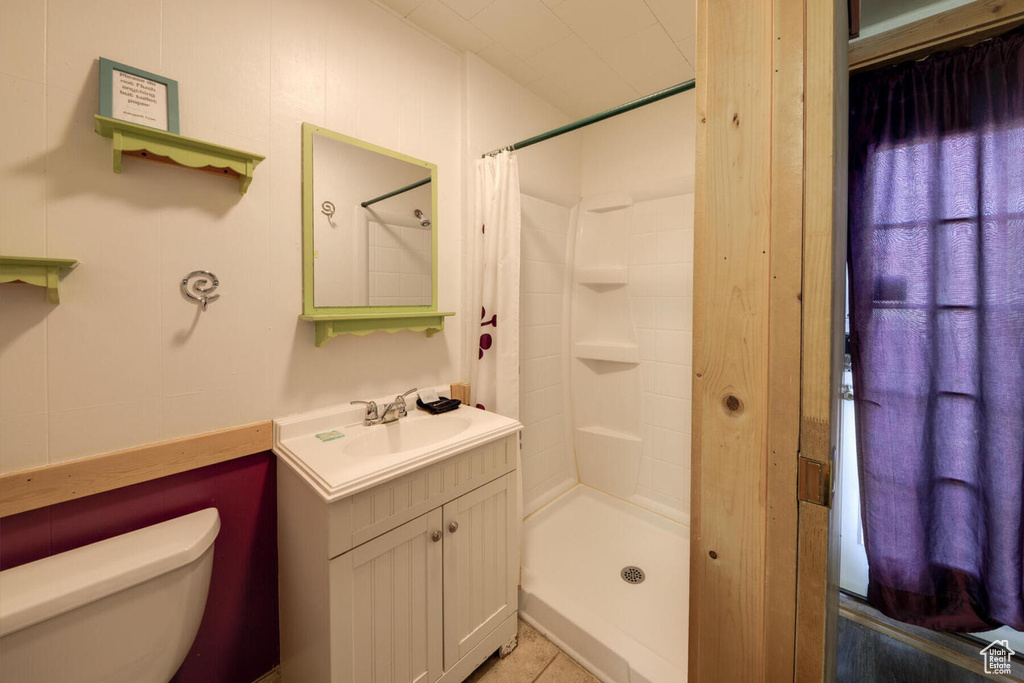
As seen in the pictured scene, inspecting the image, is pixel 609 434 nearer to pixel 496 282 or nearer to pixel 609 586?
pixel 609 586

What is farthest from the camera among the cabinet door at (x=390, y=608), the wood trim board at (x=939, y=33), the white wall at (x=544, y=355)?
the white wall at (x=544, y=355)

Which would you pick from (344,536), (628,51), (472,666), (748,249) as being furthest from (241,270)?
(628,51)

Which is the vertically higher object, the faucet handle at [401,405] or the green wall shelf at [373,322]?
the green wall shelf at [373,322]

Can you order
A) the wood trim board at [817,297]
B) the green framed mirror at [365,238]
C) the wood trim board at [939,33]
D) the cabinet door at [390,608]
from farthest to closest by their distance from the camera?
the green framed mirror at [365,238]
the wood trim board at [939,33]
the cabinet door at [390,608]
the wood trim board at [817,297]

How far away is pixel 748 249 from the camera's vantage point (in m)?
0.61

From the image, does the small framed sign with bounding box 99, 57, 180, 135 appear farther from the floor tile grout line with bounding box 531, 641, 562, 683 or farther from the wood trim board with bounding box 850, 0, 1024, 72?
the wood trim board with bounding box 850, 0, 1024, 72

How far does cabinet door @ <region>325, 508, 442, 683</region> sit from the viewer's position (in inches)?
38.5

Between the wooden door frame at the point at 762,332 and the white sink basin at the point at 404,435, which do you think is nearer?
the wooden door frame at the point at 762,332

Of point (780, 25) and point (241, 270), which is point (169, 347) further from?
point (780, 25)

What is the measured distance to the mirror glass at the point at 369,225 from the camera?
1.30 meters

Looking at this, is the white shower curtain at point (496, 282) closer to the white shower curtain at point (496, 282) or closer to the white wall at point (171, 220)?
the white shower curtain at point (496, 282)

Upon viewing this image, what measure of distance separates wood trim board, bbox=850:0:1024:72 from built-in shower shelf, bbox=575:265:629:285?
118cm

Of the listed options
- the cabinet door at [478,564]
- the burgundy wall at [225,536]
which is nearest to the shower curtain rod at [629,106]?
the cabinet door at [478,564]

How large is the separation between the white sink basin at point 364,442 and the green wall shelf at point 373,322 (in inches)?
11.0
